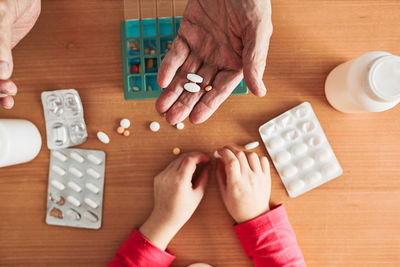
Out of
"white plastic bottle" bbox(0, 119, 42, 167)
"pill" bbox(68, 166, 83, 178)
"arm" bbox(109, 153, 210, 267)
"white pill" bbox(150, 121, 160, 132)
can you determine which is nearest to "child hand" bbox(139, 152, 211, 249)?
"arm" bbox(109, 153, 210, 267)

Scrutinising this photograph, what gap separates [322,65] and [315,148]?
221 mm

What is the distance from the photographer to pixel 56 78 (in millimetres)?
768

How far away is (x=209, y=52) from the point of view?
0.69 metres

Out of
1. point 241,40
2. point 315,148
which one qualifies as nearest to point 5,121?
point 241,40

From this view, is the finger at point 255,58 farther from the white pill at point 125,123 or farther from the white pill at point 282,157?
the white pill at point 125,123

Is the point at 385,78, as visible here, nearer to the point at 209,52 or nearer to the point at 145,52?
the point at 209,52

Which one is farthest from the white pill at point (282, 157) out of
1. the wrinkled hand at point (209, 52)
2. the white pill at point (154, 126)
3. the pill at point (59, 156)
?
the pill at point (59, 156)

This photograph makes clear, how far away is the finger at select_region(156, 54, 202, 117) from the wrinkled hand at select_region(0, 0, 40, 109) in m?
0.30

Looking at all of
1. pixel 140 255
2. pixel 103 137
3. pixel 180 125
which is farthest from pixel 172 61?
pixel 140 255

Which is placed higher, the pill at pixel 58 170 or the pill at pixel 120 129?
the pill at pixel 120 129

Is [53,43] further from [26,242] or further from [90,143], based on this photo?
[26,242]

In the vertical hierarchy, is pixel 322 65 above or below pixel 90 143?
above

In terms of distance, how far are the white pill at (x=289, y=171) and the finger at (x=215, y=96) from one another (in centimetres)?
26

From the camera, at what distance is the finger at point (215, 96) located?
0.65 meters
